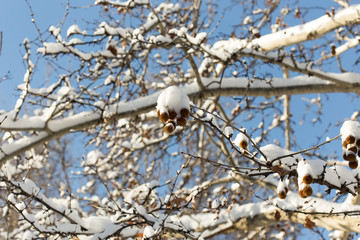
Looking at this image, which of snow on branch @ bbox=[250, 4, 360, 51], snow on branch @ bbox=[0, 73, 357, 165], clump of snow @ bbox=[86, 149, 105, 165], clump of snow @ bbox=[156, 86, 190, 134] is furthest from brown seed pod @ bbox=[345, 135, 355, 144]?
clump of snow @ bbox=[86, 149, 105, 165]

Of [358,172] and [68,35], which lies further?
[68,35]

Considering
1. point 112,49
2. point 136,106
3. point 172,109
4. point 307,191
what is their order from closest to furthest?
1. point 172,109
2. point 307,191
3. point 136,106
4. point 112,49

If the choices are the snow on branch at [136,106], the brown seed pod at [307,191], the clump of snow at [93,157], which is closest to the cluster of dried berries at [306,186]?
the brown seed pod at [307,191]

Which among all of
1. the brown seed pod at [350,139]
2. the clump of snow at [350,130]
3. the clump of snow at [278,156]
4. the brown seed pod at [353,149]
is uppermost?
the clump of snow at [278,156]

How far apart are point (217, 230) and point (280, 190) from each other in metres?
2.47

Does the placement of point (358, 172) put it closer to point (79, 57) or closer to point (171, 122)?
point (171, 122)

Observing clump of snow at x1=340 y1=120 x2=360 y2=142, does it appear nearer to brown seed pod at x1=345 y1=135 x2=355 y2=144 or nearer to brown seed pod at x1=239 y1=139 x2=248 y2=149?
brown seed pod at x1=345 y1=135 x2=355 y2=144

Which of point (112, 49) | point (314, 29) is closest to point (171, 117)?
point (112, 49)

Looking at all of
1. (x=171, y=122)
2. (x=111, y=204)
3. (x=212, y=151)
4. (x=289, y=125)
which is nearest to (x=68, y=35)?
(x=111, y=204)

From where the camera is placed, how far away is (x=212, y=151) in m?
11.5

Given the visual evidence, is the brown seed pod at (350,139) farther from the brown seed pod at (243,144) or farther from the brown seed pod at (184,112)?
the brown seed pod at (184,112)

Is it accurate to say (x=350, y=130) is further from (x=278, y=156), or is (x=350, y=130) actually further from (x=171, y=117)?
(x=171, y=117)

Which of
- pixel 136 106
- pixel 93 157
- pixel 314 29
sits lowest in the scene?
pixel 136 106

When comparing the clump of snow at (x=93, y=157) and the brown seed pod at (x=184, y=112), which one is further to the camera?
the clump of snow at (x=93, y=157)
